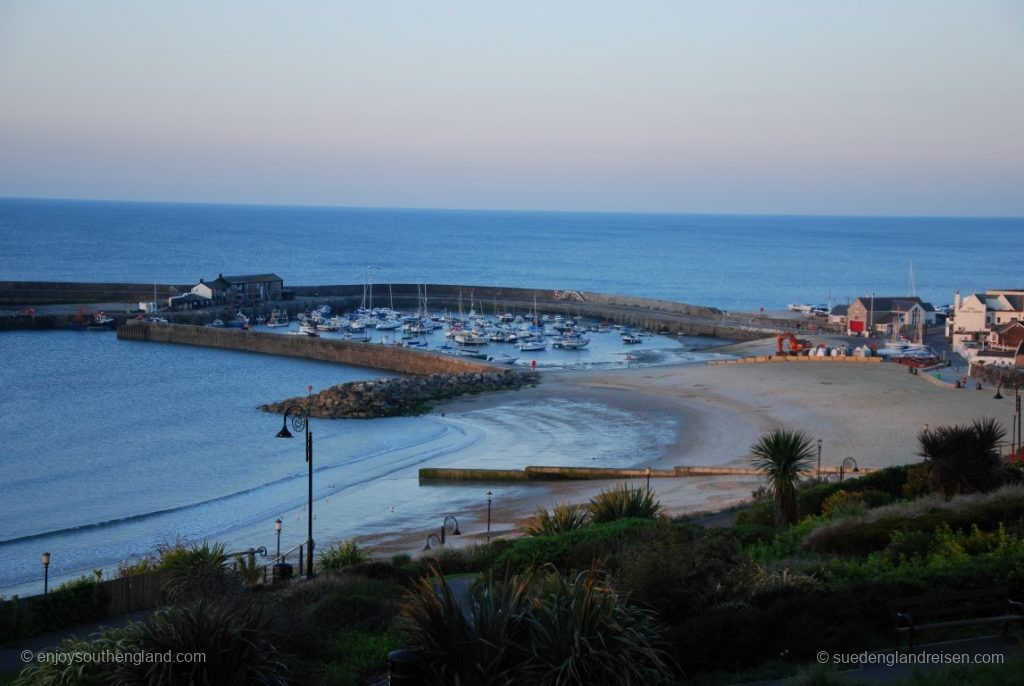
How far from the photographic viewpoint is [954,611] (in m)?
10.5

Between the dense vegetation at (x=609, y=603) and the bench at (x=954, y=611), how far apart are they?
0.20m

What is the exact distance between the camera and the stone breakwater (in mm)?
44844

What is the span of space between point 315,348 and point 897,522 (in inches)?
2105

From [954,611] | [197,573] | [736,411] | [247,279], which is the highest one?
[954,611]

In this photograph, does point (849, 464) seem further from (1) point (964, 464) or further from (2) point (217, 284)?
→ (2) point (217, 284)

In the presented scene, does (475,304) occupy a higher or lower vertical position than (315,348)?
higher

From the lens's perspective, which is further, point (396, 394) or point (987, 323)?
point (987, 323)

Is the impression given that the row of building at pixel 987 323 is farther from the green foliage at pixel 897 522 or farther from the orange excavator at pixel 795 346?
→ the green foliage at pixel 897 522

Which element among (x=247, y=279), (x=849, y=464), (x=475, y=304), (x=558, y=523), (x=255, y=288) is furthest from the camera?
(x=475, y=304)

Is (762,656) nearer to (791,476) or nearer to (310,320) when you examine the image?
(791,476)

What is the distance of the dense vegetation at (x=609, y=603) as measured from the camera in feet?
28.3

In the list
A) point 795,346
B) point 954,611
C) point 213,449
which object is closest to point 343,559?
point 954,611

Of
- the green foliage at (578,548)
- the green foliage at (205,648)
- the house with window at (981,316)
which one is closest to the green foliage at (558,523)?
the green foliage at (578,548)

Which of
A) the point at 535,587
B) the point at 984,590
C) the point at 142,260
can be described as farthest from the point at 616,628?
the point at 142,260
